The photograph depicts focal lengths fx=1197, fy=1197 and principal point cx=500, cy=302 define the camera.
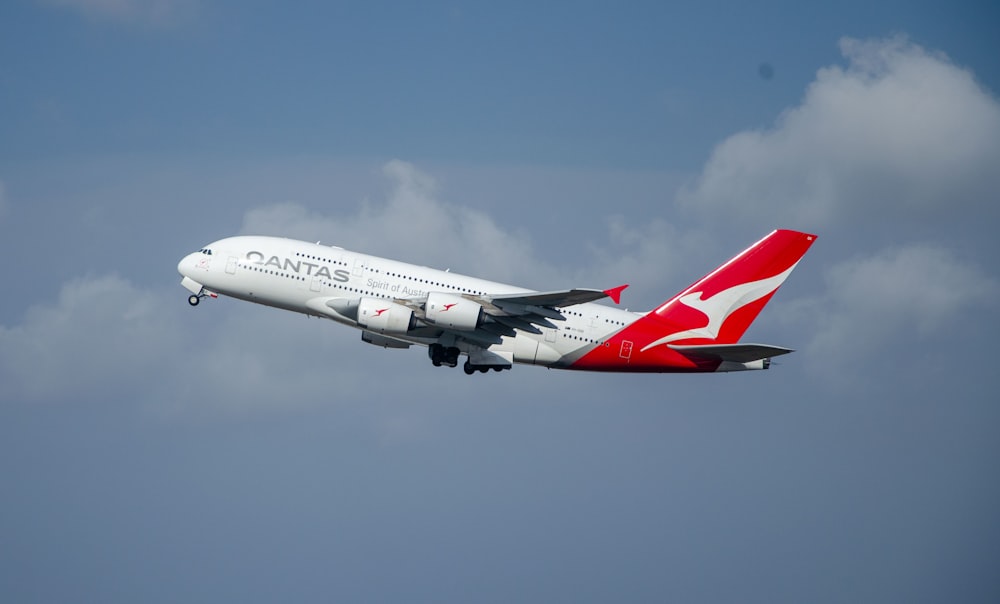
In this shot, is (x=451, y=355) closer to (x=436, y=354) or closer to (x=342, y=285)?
(x=436, y=354)

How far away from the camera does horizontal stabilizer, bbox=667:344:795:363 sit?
203 feet

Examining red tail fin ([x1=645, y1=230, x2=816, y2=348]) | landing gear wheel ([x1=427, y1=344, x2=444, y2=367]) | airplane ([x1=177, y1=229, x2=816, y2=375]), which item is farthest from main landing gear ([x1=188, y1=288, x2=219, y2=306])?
red tail fin ([x1=645, y1=230, x2=816, y2=348])

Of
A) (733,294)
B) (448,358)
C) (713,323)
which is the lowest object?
(448,358)

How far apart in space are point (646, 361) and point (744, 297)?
8.13 meters

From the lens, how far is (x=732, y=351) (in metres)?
63.2

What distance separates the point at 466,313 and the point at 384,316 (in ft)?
13.7

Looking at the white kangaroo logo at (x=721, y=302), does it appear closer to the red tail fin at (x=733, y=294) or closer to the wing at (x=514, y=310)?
the red tail fin at (x=733, y=294)

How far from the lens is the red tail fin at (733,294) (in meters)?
67.2

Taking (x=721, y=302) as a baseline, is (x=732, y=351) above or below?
below

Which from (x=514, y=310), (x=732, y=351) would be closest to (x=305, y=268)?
(x=514, y=310)

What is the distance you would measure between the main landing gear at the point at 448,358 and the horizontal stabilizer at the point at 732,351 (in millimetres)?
10062

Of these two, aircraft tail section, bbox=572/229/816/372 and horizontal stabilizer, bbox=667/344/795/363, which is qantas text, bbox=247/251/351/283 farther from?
horizontal stabilizer, bbox=667/344/795/363

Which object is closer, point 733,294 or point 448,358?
point 448,358

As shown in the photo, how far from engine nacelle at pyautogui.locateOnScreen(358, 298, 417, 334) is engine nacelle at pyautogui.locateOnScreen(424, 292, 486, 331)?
3.96 ft
